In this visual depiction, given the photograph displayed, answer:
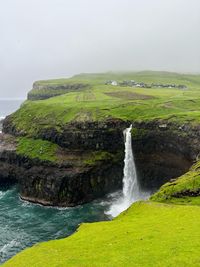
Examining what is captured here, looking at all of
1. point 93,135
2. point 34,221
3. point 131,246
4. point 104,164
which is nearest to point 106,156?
point 104,164

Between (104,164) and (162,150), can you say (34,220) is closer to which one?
(104,164)

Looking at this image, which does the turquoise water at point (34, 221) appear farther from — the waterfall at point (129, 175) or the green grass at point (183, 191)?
the green grass at point (183, 191)

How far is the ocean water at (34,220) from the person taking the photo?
63375mm

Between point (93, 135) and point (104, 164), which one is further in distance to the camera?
point (93, 135)

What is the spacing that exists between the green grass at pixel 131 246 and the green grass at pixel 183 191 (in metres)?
6.52

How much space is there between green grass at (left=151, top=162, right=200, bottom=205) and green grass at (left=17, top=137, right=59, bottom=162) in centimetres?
4349

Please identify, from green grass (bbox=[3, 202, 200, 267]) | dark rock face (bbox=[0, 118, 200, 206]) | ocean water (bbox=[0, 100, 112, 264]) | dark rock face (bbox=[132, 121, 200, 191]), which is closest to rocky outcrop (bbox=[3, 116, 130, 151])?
dark rock face (bbox=[0, 118, 200, 206])

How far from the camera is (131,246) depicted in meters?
31.2

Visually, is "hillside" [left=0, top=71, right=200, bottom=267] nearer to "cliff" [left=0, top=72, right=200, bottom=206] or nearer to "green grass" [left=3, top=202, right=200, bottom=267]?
"cliff" [left=0, top=72, right=200, bottom=206]

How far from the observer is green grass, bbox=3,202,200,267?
28.1 meters

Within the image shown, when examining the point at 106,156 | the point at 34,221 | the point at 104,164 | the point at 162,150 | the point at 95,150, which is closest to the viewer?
the point at 34,221

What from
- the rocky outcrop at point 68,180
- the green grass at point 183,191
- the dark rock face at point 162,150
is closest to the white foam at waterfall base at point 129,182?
the dark rock face at point 162,150

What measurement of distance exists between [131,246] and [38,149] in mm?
68612

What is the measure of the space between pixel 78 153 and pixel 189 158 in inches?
1121
